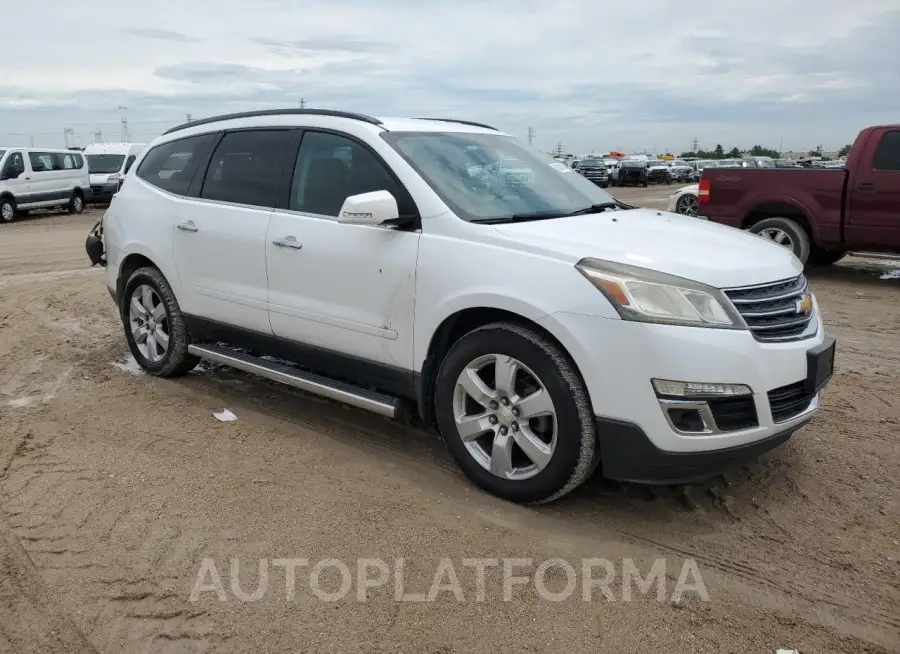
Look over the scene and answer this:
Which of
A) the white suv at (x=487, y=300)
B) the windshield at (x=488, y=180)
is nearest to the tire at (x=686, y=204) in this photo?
the white suv at (x=487, y=300)

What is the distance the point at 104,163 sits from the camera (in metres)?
25.1

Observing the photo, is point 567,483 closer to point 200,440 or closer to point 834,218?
point 200,440

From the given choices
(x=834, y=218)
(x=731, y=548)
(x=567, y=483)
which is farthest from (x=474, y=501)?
(x=834, y=218)

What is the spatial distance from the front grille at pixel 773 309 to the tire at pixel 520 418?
76cm

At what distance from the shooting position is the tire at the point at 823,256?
10.6 m

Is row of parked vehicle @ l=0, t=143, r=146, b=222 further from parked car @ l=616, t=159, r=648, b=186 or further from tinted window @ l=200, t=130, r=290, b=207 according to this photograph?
parked car @ l=616, t=159, r=648, b=186

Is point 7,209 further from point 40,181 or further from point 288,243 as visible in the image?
point 288,243

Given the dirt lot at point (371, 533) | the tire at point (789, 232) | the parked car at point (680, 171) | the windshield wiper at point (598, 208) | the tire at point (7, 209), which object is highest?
the windshield wiper at point (598, 208)

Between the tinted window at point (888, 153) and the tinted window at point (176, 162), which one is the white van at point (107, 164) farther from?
the tinted window at point (888, 153)

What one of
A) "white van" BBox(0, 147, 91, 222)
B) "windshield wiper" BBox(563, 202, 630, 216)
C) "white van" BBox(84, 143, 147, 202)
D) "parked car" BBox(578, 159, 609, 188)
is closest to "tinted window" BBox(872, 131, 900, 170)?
"windshield wiper" BBox(563, 202, 630, 216)

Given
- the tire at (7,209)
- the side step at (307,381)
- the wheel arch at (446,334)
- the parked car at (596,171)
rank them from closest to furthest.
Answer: the wheel arch at (446,334) → the side step at (307,381) → the tire at (7,209) → the parked car at (596,171)

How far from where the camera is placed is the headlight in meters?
3.24

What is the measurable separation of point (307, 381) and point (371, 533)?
4.24ft

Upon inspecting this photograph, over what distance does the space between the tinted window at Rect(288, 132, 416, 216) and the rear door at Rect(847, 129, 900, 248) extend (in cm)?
747
